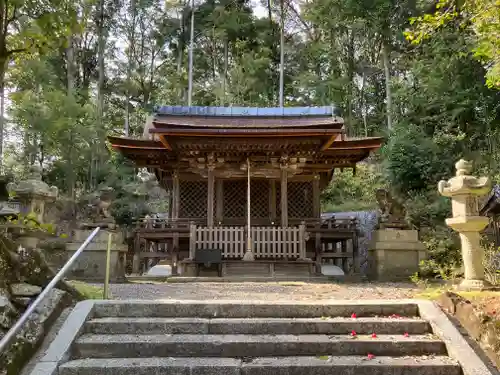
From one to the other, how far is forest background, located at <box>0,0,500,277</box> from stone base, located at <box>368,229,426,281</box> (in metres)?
0.52

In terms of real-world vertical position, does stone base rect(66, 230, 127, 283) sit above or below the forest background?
below

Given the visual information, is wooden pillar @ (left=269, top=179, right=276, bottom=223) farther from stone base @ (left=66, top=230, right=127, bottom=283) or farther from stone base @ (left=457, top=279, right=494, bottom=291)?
stone base @ (left=457, top=279, right=494, bottom=291)

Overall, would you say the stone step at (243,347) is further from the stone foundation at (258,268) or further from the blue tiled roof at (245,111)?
the blue tiled roof at (245,111)

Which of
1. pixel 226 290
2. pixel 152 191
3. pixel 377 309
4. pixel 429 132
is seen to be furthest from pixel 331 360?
pixel 152 191

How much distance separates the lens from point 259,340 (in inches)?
144

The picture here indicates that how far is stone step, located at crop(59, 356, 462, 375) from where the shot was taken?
325cm

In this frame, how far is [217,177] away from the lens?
12602mm

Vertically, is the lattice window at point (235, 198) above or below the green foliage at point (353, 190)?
below

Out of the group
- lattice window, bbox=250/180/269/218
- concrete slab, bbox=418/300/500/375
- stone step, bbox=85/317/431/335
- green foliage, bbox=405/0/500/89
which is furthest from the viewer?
lattice window, bbox=250/180/269/218

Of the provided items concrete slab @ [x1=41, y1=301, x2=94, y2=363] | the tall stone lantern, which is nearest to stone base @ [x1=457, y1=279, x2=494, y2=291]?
the tall stone lantern

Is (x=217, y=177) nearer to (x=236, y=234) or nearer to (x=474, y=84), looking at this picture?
(x=236, y=234)

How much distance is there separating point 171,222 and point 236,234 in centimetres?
256

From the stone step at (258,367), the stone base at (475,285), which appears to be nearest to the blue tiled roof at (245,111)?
the stone base at (475,285)

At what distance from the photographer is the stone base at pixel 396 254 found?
934cm
